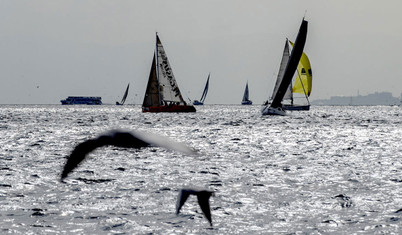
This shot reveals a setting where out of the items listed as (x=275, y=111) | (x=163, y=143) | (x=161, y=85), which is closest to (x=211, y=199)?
(x=163, y=143)

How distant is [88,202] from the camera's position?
1839cm

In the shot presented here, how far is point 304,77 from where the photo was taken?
111062mm

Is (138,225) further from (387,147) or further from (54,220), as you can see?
(387,147)

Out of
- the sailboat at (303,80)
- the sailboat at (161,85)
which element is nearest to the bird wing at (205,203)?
the sailboat at (161,85)

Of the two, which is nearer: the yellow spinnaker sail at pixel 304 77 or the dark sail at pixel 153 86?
the dark sail at pixel 153 86

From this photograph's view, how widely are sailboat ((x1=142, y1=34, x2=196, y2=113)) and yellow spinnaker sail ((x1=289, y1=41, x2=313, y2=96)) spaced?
27689 millimetres

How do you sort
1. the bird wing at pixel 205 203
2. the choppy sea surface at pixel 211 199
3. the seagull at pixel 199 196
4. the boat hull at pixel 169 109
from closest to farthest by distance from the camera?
1. the bird wing at pixel 205 203
2. the seagull at pixel 199 196
3. the choppy sea surface at pixel 211 199
4. the boat hull at pixel 169 109

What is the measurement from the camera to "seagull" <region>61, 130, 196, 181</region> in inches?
126

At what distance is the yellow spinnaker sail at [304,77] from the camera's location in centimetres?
10956

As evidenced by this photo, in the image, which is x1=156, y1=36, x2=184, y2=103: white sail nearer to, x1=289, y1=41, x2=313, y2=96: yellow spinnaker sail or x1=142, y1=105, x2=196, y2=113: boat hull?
x1=142, y1=105, x2=196, y2=113: boat hull

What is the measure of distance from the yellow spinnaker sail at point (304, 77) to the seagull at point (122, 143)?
108 metres

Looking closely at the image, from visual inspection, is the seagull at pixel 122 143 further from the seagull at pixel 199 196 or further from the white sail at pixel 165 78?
the white sail at pixel 165 78

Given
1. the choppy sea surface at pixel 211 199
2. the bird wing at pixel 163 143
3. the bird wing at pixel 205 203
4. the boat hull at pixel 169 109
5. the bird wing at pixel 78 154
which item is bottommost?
the choppy sea surface at pixel 211 199

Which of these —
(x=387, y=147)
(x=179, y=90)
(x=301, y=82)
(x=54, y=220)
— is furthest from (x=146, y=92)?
(x=54, y=220)
